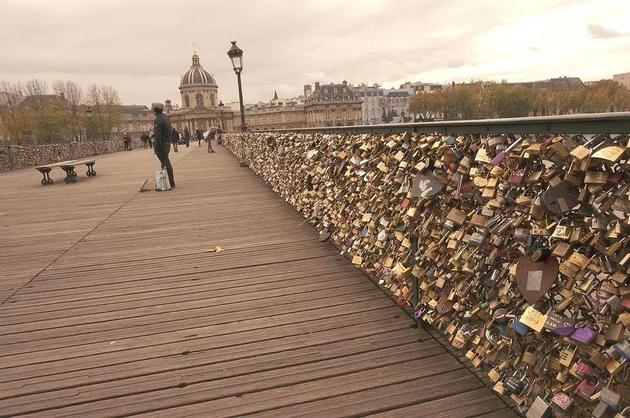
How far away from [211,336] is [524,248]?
7.44ft

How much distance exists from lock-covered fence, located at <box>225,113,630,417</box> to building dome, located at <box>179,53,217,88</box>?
15413 centimetres

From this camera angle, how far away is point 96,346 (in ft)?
10.9

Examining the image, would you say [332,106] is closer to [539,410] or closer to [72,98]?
[72,98]

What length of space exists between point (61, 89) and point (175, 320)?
95206mm

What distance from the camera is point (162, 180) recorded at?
38.1 feet

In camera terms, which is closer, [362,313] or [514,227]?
[514,227]

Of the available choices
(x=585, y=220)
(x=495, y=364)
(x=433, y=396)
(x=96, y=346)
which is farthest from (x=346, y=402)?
(x=96, y=346)

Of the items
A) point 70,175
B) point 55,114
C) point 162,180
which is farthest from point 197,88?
point 162,180

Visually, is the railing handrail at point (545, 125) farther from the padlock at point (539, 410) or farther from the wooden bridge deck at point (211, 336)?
the wooden bridge deck at point (211, 336)

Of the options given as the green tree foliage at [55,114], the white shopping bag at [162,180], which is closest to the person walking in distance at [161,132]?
the white shopping bag at [162,180]

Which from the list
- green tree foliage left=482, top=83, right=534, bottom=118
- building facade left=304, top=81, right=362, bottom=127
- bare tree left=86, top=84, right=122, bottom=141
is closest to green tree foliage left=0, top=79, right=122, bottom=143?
bare tree left=86, top=84, right=122, bottom=141

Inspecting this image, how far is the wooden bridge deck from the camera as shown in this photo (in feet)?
8.67

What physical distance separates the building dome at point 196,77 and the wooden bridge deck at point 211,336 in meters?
151

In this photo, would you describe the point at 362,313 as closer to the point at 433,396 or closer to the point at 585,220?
the point at 433,396
